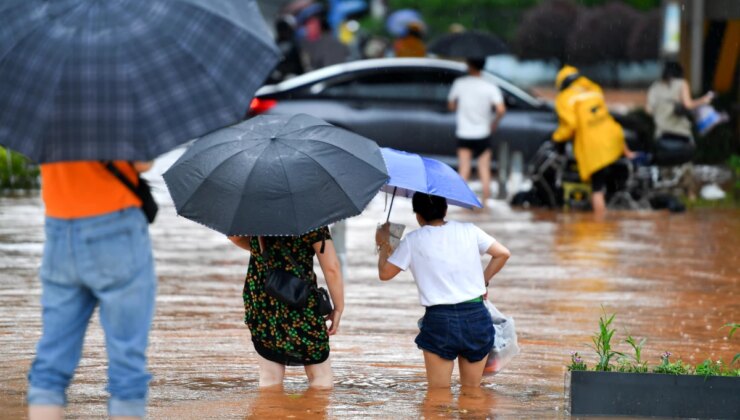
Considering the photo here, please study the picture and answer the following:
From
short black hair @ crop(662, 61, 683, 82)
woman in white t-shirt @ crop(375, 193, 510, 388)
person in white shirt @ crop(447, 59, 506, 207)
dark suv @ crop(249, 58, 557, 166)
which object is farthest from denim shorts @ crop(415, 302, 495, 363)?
dark suv @ crop(249, 58, 557, 166)

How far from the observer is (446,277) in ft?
24.8

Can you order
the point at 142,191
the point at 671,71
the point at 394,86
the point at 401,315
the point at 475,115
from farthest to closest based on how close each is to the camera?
the point at 394,86
the point at 671,71
the point at 475,115
the point at 401,315
the point at 142,191

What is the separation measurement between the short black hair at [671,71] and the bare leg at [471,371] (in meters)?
10.8

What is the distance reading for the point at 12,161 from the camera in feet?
60.3

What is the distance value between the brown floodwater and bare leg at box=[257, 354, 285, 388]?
8 cm

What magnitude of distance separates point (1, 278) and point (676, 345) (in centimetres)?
527

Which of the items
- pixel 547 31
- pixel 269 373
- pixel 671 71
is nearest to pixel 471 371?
pixel 269 373

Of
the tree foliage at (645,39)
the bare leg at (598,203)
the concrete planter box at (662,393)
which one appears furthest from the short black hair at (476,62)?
the tree foliage at (645,39)

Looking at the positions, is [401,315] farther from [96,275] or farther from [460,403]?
[96,275]

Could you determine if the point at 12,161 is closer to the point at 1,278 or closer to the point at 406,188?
the point at 1,278

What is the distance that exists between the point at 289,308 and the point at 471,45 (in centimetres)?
1087

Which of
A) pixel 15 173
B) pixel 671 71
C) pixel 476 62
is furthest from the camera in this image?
pixel 15 173

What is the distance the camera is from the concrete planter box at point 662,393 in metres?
7.08

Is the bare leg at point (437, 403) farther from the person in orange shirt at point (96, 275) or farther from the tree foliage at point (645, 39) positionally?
the tree foliage at point (645, 39)
